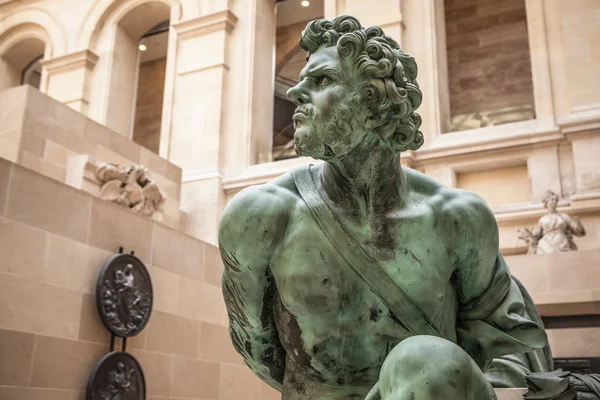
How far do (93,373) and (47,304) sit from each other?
89 centimetres

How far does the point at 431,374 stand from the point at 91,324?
612 centimetres

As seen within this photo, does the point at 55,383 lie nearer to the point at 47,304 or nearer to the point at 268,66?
the point at 47,304

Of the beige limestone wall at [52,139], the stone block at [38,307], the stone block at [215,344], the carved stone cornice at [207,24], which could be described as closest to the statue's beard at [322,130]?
the stone block at [38,307]

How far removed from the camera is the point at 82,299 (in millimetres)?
6762

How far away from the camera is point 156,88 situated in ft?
78.4

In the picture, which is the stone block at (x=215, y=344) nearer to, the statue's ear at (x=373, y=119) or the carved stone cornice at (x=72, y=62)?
the statue's ear at (x=373, y=119)

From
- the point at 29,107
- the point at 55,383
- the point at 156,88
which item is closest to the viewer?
the point at 55,383

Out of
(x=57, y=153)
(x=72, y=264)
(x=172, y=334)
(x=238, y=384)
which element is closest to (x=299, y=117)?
(x=72, y=264)

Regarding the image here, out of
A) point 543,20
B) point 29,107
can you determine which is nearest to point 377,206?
point 29,107

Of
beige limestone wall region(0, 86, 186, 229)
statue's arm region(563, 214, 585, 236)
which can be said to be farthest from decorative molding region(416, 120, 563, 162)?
beige limestone wall region(0, 86, 186, 229)

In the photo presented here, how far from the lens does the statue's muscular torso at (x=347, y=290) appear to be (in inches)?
63.9

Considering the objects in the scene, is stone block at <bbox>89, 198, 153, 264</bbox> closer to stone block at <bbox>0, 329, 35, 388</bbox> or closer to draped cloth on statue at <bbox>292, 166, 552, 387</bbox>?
stone block at <bbox>0, 329, 35, 388</bbox>

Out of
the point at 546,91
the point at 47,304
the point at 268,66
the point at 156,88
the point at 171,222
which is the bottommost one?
the point at 47,304

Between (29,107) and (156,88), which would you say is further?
(156,88)
